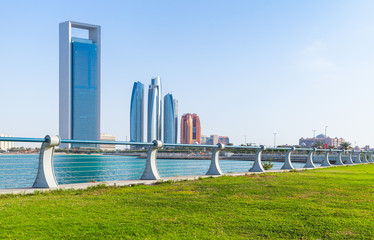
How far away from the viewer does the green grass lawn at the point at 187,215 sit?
169 inches

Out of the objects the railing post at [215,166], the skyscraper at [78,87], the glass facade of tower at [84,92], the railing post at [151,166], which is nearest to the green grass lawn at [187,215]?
the railing post at [151,166]

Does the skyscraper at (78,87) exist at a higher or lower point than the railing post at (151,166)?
higher

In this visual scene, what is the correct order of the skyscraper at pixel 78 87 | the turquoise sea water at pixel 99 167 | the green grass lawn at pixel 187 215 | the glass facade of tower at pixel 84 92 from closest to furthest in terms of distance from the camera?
the green grass lawn at pixel 187 215 < the turquoise sea water at pixel 99 167 < the glass facade of tower at pixel 84 92 < the skyscraper at pixel 78 87

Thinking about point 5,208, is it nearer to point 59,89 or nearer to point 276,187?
point 276,187

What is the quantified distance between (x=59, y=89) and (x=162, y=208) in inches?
7696

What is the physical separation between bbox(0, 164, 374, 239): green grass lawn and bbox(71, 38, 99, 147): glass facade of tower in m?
172

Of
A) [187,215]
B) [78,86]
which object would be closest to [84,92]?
[78,86]

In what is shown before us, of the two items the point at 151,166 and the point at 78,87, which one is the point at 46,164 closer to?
the point at 151,166

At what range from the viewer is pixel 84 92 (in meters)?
178

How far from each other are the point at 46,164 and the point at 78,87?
181 meters

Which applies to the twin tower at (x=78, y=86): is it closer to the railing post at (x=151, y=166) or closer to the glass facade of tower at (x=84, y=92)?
the glass facade of tower at (x=84, y=92)

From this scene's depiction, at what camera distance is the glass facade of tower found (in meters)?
174

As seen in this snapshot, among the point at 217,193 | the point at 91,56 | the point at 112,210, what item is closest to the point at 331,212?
the point at 217,193

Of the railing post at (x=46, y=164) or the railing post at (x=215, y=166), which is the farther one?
the railing post at (x=215, y=166)
